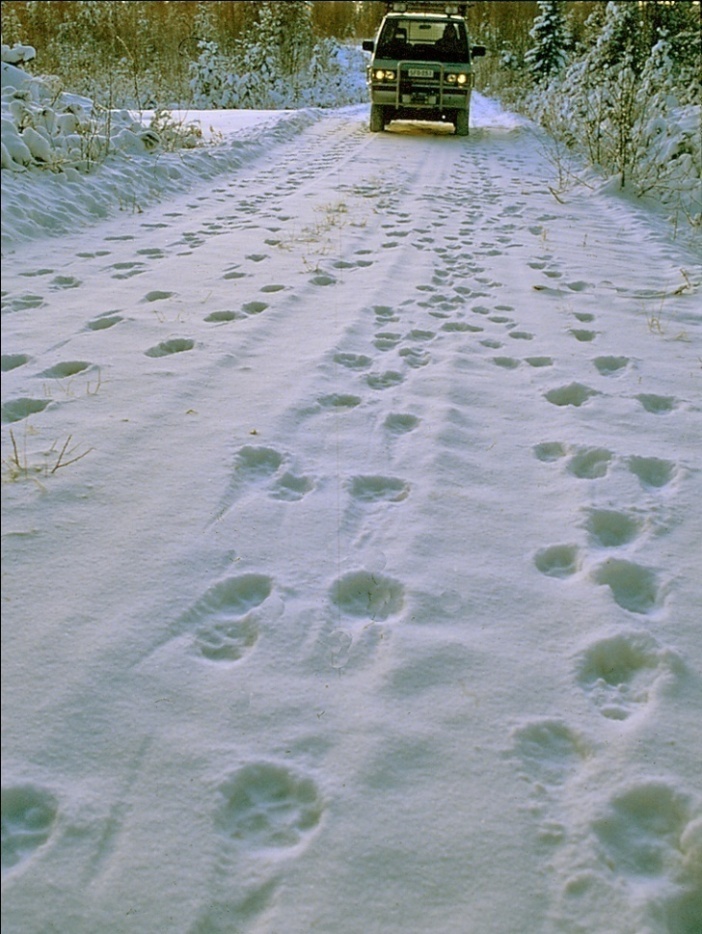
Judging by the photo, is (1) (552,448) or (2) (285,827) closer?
(2) (285,827)

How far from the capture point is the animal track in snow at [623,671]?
182 centimetres

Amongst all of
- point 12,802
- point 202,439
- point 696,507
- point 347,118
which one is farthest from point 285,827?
point 347,118

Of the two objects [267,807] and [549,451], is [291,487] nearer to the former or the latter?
[549,451]

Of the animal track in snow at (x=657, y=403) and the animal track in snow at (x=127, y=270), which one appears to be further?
the animal track in snow at (x=127, y=270)

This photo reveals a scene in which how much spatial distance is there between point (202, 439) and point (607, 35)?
1169 cm

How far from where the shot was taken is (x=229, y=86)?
1792 centimetres

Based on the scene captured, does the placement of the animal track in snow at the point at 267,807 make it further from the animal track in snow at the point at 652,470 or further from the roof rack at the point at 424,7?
the roof rack at the point at 424,7

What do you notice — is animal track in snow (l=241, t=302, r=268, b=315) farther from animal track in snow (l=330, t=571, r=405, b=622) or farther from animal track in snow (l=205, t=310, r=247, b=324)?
animal track in snow (l=330, t=571, r=405, b=622)

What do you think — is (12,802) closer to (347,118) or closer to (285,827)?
(285,827)

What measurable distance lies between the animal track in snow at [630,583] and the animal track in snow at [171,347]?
213cm

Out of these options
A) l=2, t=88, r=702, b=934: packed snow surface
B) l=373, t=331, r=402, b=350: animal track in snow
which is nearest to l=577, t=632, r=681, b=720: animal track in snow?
l=2, t=88, r=702, b=934: packed snow surface

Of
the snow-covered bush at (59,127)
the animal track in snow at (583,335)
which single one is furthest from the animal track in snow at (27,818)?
the snow-covered bush at (59,127)

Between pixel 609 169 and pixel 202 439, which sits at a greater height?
pixel 609 169

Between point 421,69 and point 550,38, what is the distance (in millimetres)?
8782
